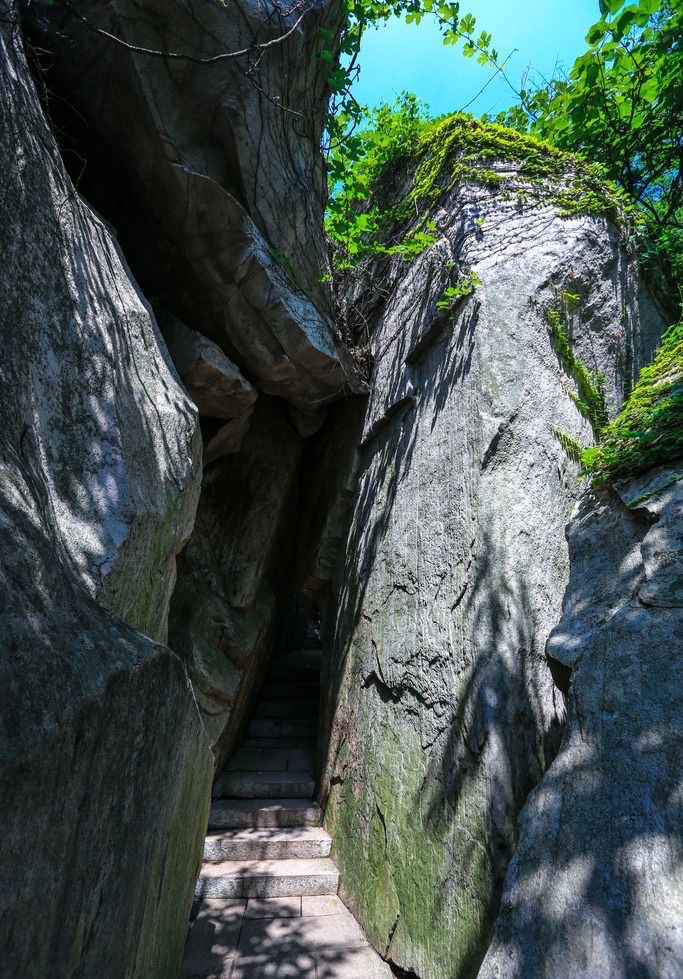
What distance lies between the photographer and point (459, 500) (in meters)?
3.60

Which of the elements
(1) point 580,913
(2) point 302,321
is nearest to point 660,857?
(1) point 580,913

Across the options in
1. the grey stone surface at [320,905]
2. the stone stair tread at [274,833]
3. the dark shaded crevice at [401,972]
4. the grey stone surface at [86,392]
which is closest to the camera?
the grey stone surface at [86,392]

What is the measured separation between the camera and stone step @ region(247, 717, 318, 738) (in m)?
6.45

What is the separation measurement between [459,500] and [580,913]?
232 cm

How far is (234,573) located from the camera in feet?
19.2

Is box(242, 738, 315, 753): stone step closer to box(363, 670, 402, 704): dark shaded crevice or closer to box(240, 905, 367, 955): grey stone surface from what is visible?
box(240, 905, 367, 955): grey stone surface

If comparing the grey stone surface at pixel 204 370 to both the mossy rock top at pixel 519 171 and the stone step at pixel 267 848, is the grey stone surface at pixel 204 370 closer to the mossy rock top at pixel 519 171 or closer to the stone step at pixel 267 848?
the mossy rock top at pixel 519 171

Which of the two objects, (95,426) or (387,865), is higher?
(95,426)

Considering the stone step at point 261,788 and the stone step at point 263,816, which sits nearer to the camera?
the stone step at point 263,816

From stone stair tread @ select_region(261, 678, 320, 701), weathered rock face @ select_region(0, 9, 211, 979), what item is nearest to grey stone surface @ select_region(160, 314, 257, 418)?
weathered rock face @ select_region(0, 9, 211, 979)

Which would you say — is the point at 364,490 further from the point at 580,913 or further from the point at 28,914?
the point at 28,914

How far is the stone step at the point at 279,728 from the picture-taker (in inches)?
254

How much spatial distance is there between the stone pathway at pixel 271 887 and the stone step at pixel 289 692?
3.52 ft

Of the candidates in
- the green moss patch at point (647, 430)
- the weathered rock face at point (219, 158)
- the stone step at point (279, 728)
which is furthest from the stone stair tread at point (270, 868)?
the weathered rock face at point (219, 158)
